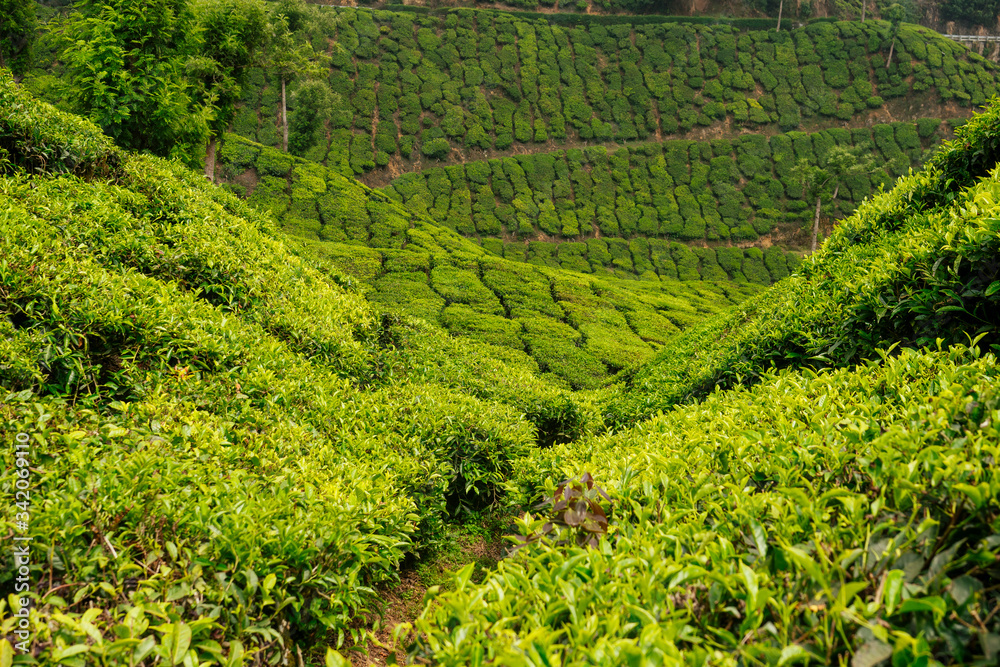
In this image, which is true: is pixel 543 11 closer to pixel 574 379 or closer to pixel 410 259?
pixel 410 259

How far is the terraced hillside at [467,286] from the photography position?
56.9 feet

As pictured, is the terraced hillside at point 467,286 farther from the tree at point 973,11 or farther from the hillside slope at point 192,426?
the tree at point 973,11

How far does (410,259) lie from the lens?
71.7 feet

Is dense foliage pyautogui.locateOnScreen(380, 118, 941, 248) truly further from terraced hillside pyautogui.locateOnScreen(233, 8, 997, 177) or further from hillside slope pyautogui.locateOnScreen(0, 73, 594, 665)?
hillside slope pyautogui.locateOnScreen(0, 73, 594, 665)

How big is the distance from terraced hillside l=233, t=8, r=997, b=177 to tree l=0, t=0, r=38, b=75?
65.3 ft

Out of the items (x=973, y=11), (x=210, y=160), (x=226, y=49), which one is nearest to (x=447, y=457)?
(x=226, y=49)

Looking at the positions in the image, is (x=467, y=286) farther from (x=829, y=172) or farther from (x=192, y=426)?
(x=829, y=172)

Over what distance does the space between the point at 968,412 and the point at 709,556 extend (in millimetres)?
1241

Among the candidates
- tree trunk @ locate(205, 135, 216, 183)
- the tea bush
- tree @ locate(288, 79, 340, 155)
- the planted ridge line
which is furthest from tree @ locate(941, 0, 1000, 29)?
the tea bush

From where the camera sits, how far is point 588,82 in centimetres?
5197

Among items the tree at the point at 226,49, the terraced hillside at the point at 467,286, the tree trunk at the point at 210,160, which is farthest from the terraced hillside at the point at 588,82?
the tree at the point at 226,49

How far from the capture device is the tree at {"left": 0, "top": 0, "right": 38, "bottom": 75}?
20266mm

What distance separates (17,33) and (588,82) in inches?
1668

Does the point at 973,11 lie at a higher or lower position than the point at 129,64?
higher
